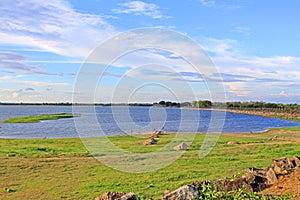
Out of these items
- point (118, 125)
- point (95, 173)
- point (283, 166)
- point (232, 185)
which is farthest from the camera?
point (118, 125)

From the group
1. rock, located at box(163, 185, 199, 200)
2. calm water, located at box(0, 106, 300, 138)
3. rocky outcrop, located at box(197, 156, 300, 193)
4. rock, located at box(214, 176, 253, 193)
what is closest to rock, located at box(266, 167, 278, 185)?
rocky outcrop, located at box(197, 156, 300, 193)

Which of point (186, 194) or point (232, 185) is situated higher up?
point (186, 194)

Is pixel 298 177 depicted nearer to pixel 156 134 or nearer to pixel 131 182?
pixel 131 182

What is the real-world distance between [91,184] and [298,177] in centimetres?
737

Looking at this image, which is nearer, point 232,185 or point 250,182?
point 232,185

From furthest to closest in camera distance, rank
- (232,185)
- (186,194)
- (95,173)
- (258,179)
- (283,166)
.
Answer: (95,173), (283,166), (258,179), (232,185), (186,194)

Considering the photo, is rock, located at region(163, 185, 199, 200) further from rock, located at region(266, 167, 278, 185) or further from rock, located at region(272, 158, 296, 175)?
rock, located at region(272, 158, 296, 175)

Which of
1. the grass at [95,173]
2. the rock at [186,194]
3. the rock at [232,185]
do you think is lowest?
the grass at [95,173]

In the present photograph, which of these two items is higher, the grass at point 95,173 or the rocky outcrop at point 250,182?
the rocky outcrop at point 250,182

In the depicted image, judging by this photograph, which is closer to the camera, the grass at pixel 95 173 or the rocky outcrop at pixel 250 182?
the rocky outcrop at pixel 250 182

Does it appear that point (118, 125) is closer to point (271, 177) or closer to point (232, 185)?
point (271, 177)

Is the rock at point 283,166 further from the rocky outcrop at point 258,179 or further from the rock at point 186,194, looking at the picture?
the rock at point 186,194

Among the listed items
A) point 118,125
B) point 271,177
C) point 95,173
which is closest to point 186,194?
point 271,177

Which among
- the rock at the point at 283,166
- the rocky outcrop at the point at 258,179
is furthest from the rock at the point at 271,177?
the rock at the point at 283,166
